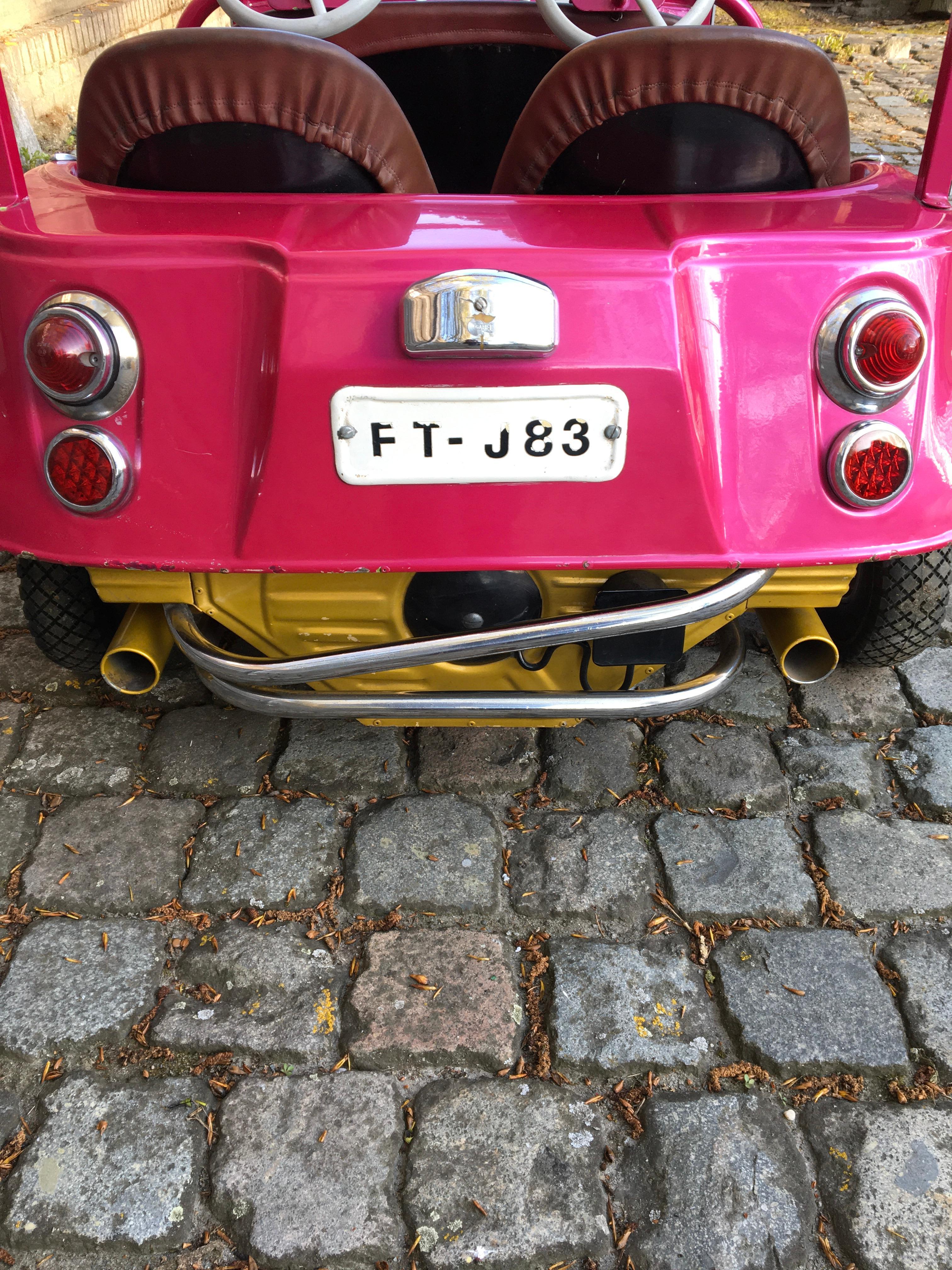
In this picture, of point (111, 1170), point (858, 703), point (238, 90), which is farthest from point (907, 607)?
point (111, 1170)

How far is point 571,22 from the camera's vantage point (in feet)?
9.19

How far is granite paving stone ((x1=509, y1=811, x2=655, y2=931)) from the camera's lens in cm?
203

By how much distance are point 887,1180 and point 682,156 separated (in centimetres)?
182

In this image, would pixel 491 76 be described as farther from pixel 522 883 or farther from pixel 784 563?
pixel 522 883

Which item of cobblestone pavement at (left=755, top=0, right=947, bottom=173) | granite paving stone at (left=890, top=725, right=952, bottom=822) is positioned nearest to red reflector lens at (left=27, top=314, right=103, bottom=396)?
granite paving stone at (left=890, top=725, right=952, bottom=822)

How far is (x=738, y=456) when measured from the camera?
1.65 m

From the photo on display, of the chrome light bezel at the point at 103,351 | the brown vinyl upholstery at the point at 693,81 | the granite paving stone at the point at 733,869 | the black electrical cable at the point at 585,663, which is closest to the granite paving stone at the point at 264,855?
the black electrical cable at the point at 585,663

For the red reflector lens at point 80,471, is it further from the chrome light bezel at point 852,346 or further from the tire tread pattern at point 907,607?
the tire tread pattern at point 907,607

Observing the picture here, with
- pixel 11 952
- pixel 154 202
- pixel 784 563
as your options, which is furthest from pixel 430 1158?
pixel 154 202

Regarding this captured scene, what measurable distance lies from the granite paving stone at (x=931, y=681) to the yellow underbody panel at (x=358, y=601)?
77 cm

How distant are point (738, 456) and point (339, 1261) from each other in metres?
1.45

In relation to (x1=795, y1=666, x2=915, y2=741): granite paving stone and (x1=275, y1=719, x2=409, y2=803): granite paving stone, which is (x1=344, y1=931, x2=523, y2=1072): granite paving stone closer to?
(x1=275, y1=719, x2=409, y2=803): granite paving stone

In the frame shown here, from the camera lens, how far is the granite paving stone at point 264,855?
2.06m

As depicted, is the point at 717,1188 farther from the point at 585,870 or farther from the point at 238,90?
the point at 238,90
